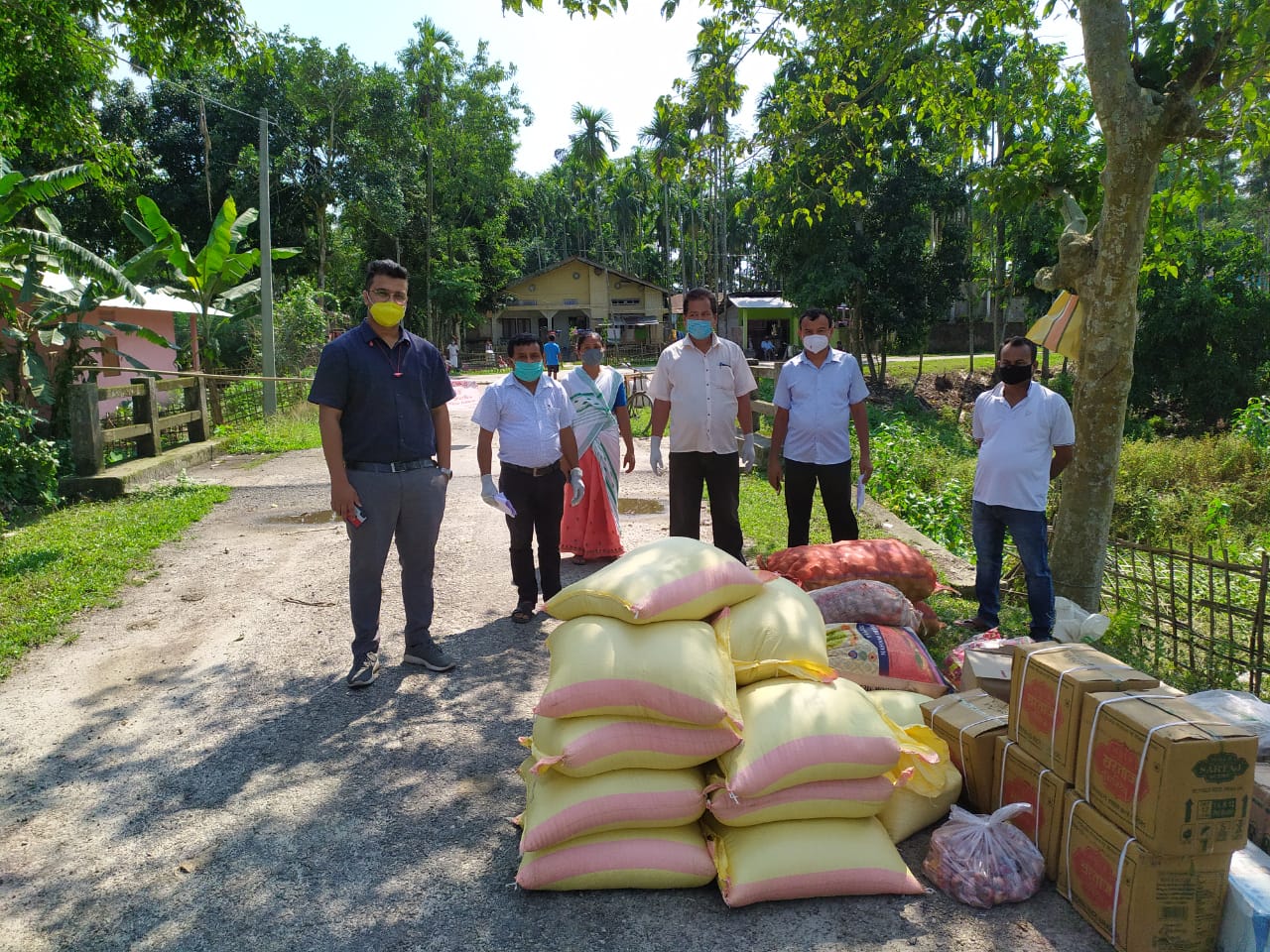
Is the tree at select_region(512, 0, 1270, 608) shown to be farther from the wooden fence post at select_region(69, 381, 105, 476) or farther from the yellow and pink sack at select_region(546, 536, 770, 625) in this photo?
the wooden fence post at select_region(69, 381, 105, 476)

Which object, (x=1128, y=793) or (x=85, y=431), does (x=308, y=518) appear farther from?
(x=1128, y=793)

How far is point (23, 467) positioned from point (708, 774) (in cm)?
853

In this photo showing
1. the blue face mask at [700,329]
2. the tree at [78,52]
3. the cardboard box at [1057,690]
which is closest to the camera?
the cardboard box at [1057,690]

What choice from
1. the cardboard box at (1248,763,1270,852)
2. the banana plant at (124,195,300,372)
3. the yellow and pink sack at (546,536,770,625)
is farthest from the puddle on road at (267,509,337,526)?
the cardboard box at (1248,763,1270,852)

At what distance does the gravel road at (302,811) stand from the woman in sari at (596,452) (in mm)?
1063

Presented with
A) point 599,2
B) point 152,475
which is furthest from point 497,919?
point 152,475

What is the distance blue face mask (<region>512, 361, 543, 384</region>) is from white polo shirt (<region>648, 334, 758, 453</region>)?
0.74 meters

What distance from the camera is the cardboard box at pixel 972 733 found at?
10.4 ft

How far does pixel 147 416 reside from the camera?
1111cm

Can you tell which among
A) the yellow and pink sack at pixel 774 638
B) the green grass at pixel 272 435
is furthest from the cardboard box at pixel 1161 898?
the green grass at pixel 272 435

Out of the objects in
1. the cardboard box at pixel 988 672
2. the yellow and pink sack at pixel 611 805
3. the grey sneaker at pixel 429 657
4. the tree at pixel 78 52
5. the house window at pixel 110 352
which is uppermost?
the tree at pixel 78 52

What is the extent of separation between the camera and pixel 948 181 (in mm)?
23922

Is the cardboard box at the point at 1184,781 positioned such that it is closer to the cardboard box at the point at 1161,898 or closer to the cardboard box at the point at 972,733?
the cardboard box at the point at 1161,898

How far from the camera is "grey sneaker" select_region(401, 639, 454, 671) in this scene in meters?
4.61
